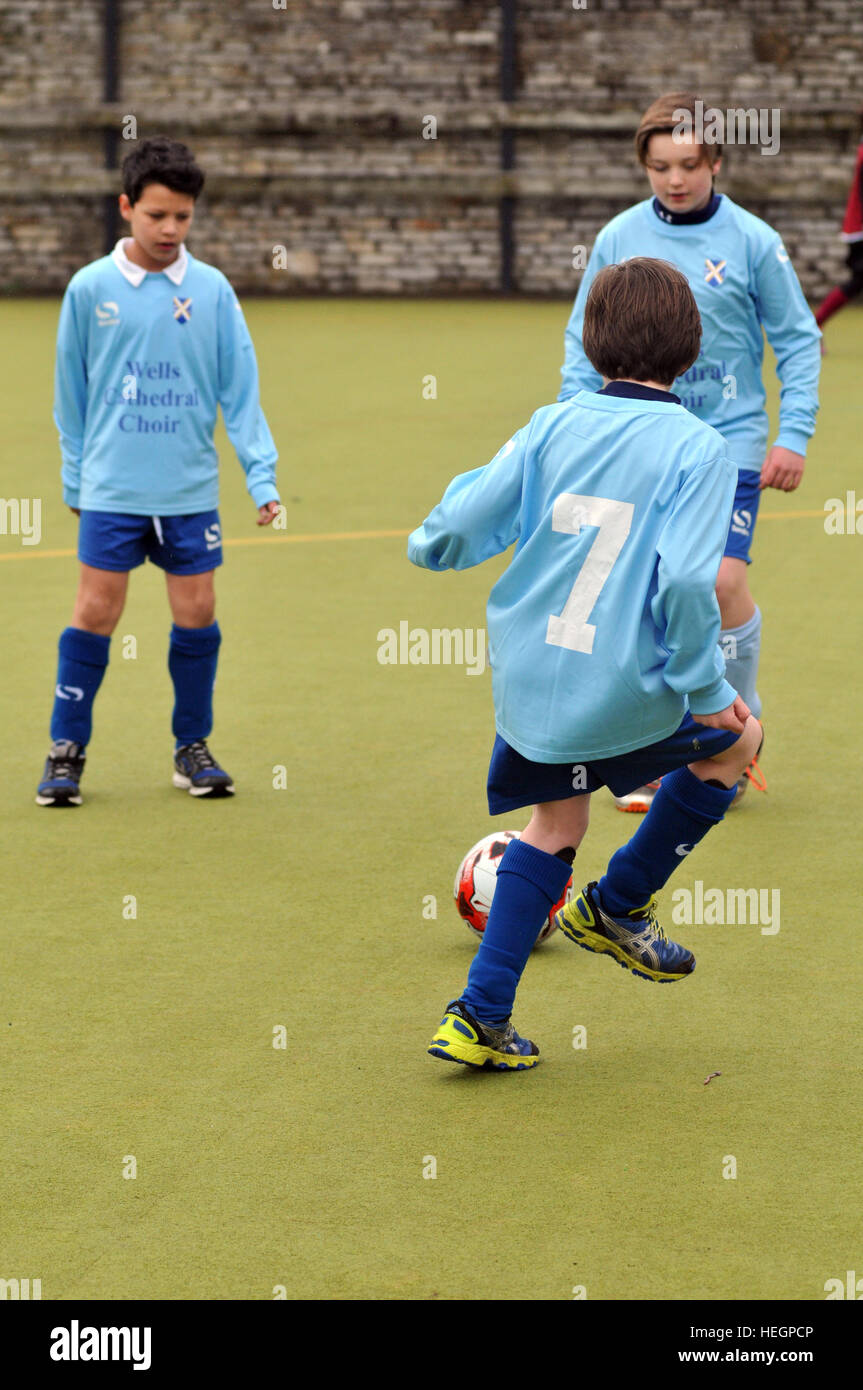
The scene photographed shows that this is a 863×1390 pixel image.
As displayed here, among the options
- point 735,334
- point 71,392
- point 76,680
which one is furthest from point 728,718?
→ point 71,392

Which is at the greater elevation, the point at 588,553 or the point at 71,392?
the point at 71,392

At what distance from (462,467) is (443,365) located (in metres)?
5.10

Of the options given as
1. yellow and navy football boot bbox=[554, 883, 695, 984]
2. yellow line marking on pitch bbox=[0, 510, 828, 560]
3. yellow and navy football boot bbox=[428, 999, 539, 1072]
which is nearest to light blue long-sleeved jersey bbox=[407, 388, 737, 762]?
yellow and navy football boot bbox=[554, 883, 695, 984]

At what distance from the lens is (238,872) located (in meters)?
5.03

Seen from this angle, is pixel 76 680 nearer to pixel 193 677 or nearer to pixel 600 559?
pixel 193 677

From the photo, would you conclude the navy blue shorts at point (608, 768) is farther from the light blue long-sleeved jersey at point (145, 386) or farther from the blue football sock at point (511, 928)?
the light blue long-sleeved jersey at point (145, 386)

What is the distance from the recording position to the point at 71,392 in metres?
5.57

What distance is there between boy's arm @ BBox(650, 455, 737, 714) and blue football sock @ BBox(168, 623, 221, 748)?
97.0 inches

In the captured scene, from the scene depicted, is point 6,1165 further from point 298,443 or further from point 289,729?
point 298,443

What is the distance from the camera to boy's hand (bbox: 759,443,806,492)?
5.46 metres

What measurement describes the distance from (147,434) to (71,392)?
0.28 meters

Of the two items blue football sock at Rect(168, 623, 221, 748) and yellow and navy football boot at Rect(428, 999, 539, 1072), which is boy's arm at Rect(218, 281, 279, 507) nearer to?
blue football sock at Rect(168, 623, 221, 748)

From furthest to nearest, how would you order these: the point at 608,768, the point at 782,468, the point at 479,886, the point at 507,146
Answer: the point at 507,146
the point at 782,468
the point at 479,886
the point at 608,768

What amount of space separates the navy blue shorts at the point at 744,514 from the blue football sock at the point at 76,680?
1883mm
